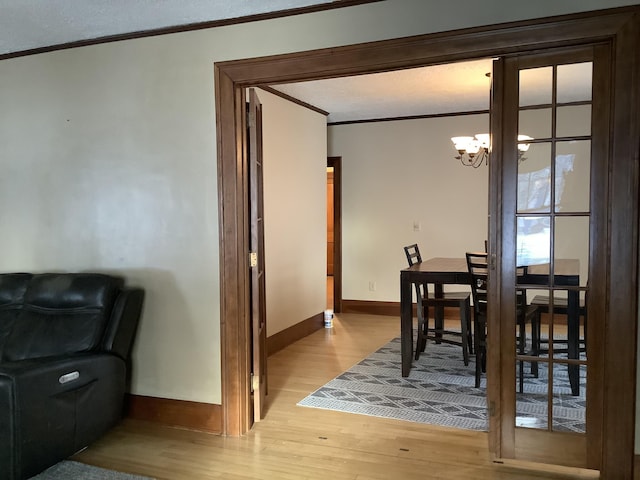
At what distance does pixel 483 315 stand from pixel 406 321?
58 cm

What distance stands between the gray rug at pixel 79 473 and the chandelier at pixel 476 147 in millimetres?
2525

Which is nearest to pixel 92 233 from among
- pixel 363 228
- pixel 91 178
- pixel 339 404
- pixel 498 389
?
pixel 91 178

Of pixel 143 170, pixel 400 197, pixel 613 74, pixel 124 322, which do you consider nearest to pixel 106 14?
pixel 143 170

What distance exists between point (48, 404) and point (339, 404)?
1834 mm

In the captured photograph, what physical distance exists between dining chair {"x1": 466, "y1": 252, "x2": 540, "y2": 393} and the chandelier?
595 millimetres

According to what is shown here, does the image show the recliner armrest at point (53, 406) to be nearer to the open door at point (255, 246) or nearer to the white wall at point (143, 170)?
the white wall at point (143, 170)

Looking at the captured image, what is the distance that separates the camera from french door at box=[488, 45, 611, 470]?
2496mm

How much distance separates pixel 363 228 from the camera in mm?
6895

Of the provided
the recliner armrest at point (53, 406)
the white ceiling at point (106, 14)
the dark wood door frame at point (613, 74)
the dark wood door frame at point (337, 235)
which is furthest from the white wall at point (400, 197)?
the recliner armrest at point (53, 406)

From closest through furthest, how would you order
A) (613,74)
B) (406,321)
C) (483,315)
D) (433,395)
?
(613,74) → (433,395) → (483,315) → (406,321)

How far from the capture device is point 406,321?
4.08m

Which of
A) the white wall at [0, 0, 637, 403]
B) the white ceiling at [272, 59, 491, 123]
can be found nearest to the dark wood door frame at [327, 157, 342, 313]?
the white ceiling at [272, 59, 491, 123]

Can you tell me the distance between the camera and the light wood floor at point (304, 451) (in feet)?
8.77

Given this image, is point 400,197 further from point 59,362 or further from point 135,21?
point 59,362
